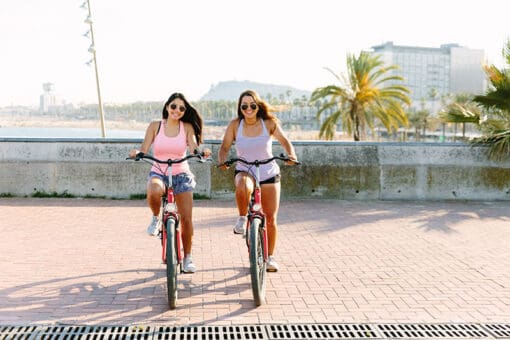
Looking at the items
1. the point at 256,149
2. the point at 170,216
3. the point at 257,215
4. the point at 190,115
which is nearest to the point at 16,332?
the point at 170,216

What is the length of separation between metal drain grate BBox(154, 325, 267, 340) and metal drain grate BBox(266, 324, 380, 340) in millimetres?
111

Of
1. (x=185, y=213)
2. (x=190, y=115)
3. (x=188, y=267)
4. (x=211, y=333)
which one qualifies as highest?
(x=190, y=115)

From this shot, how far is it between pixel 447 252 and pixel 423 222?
1.80 metres

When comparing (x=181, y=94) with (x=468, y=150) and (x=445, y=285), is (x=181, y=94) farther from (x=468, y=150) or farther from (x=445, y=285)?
(x=468, y=150)

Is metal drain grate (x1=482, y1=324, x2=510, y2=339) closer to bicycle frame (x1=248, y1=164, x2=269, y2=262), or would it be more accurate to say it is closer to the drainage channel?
the drainage channel

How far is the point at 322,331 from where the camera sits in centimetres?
429

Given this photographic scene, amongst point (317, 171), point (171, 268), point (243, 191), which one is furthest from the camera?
point (317, 171)

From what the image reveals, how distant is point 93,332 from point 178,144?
5.82 ft

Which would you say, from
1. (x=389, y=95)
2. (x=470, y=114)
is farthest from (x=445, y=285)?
(x=389, y=95)

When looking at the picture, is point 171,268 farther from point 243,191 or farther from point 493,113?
point 493,113

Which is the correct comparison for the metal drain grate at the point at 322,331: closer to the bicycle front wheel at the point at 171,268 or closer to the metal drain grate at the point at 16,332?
the bicycle front wheel at the point at 171,268

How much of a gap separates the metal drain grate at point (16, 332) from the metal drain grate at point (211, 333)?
0.91 meters

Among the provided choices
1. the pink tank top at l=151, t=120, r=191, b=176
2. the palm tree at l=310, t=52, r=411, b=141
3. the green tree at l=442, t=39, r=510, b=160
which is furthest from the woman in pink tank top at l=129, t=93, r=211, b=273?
the palm tree at l=310, t=52, r=411, b=141

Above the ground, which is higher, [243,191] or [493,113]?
[493,113]
